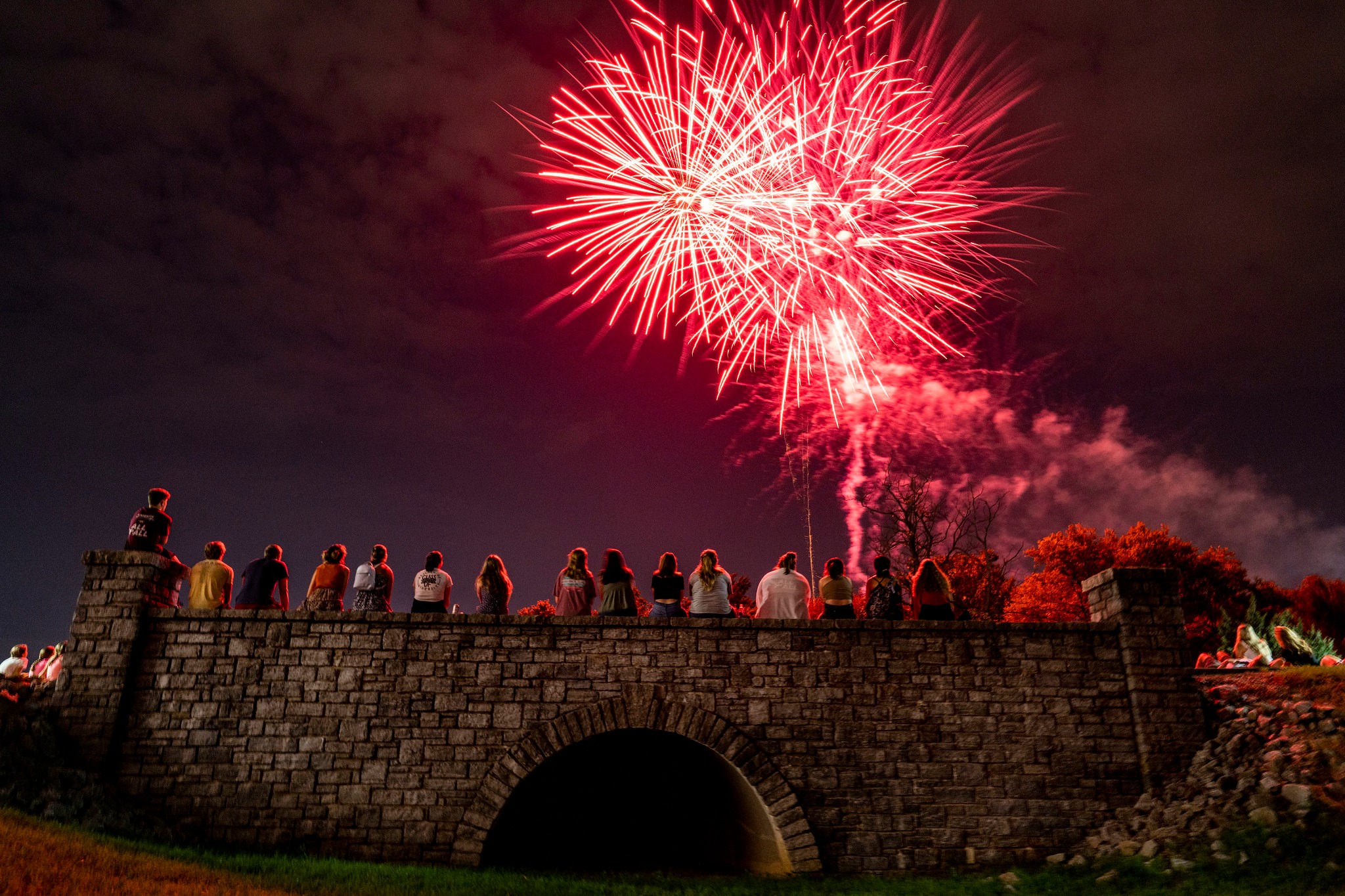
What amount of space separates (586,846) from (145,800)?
6484 millimetres

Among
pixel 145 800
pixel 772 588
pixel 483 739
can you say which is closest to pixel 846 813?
pixel 772 588

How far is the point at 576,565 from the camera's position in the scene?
11.1m

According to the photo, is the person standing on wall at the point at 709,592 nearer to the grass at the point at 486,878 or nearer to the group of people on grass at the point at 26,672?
the grass at the point at 486,878

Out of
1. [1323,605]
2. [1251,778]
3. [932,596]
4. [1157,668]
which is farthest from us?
[1323,605]

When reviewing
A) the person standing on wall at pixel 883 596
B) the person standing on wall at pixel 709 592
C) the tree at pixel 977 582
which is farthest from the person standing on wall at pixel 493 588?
the tree at pixel 977 582

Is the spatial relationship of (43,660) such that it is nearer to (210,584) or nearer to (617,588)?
(210,584)

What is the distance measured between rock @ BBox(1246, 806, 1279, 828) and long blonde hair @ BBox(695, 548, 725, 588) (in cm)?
621

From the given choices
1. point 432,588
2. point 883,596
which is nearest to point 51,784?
point 432,588

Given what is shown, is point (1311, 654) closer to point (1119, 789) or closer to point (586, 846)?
point (1119, 789)

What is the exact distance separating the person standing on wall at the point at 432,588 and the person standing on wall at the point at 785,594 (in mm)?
4010

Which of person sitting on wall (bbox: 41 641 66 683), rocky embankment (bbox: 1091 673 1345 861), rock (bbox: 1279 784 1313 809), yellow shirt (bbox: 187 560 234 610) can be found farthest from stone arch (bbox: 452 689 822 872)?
person sitting on wall (bbox: 41 641 66 683)

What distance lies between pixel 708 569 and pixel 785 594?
1.08m

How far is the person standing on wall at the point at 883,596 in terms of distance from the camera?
36.5 feet

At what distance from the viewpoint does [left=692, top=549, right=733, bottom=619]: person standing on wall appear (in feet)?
36.1
